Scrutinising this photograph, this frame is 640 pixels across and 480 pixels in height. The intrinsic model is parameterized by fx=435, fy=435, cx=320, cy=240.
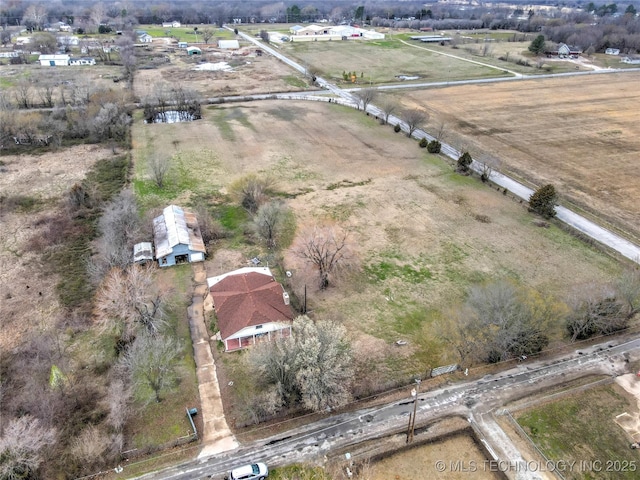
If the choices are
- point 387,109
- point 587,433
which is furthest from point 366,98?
point 587,433

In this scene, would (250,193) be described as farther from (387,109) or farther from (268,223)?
(387,109)

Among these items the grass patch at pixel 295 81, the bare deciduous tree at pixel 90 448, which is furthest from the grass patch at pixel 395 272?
the grass patch at pixel 295 81

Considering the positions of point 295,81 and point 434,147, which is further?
point 295,81

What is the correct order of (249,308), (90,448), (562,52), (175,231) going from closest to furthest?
(90,448)
(249,308)
(175,231)
(562,52)

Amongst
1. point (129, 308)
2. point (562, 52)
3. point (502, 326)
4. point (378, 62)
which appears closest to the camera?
point (502, 326)

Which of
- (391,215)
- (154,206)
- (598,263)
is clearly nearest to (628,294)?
(598,263)

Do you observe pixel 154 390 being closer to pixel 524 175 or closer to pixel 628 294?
pixel 628 294
